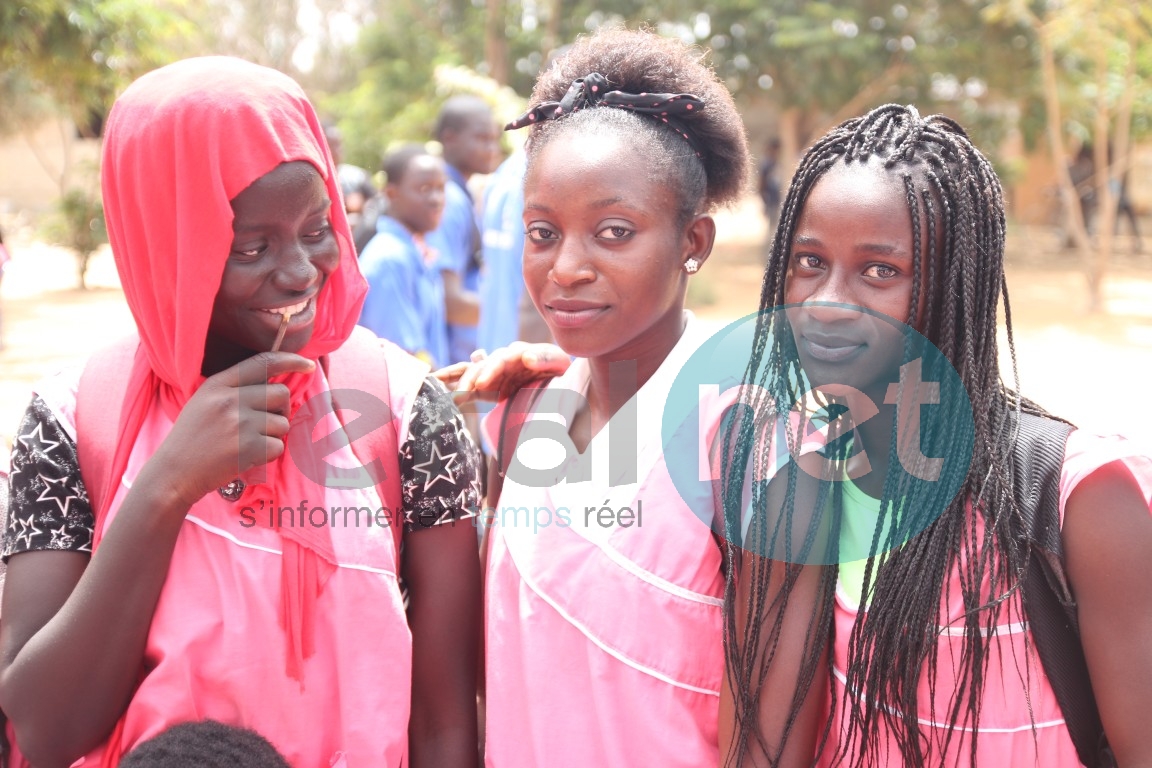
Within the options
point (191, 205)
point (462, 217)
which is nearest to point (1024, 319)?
point (462, 217)

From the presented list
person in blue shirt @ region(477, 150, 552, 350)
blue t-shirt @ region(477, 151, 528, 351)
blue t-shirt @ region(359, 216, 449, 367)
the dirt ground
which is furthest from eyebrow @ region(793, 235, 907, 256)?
the dirt ground

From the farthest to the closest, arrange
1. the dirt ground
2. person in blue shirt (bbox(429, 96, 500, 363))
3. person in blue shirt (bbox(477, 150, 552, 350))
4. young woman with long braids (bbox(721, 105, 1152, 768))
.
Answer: the dirt ground
person in blue shirt (bbox(429, 96, 500, 363))
person in blue shirt (bbox(477, 150, 552, 350))
young woman with long braids (bbox(721, 105, 1152, 768))

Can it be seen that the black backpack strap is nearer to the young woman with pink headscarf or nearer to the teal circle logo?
the teal circle logo

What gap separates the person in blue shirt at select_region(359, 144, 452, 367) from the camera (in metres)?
4.24

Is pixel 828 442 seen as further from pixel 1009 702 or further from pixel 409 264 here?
pixel 409 264

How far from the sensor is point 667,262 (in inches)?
68.1

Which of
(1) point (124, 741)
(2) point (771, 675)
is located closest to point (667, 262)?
(2) point (771, 675)

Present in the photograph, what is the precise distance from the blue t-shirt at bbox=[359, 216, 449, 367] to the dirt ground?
1924mm

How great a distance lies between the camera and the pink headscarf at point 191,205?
1.45 meters

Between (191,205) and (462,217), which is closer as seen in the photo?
(191,205)

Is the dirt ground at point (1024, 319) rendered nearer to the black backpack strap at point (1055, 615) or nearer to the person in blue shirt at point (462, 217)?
the person in blue shirt at point (462, 217)

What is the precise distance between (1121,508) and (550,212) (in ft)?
3.22

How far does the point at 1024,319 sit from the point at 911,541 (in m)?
12.2

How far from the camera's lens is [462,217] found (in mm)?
5219
